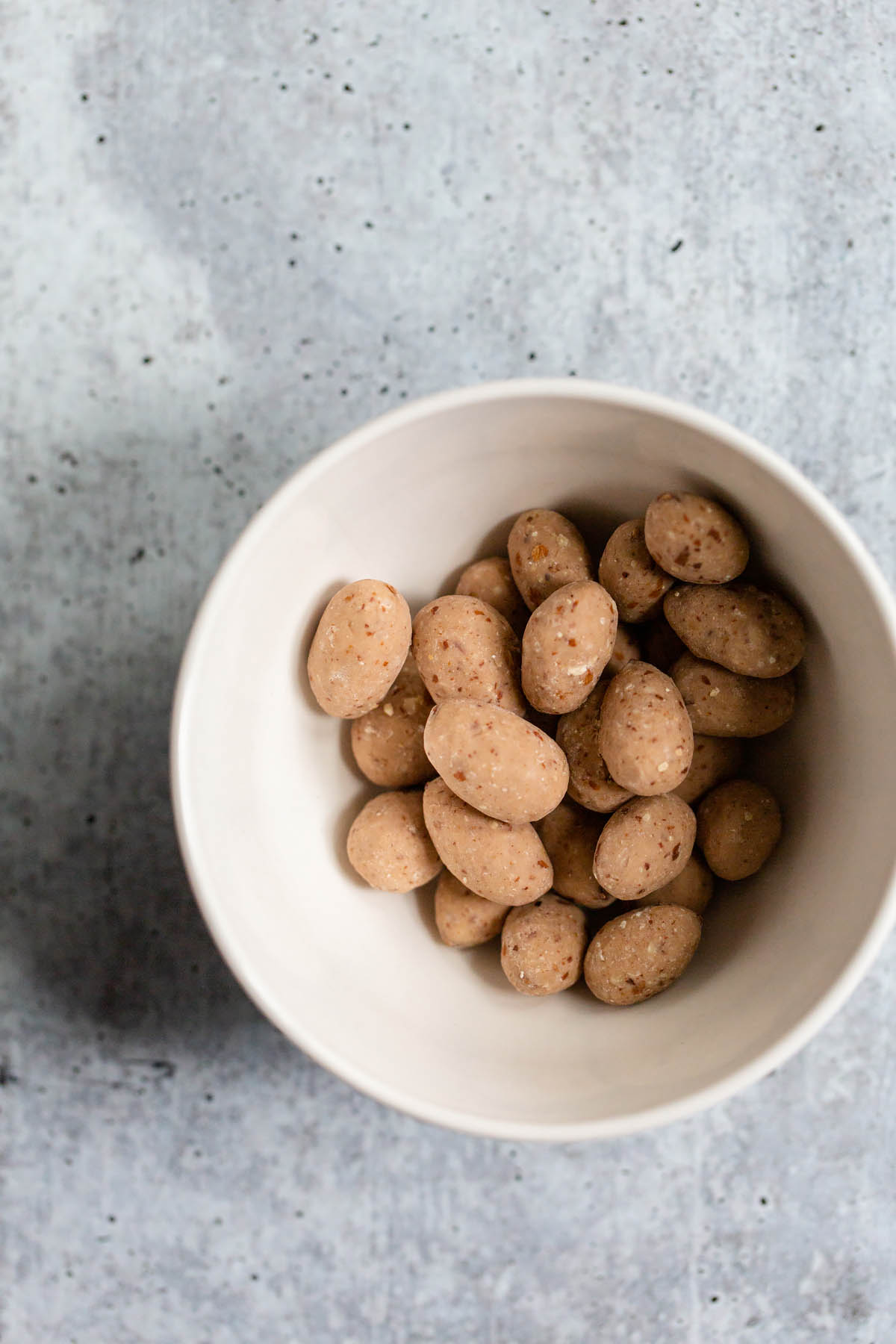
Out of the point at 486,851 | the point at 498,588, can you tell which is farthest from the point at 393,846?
the point at 498,588

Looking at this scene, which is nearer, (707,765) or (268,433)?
(707,765)

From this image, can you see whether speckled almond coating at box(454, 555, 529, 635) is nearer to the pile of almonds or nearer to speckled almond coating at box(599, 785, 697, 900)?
the pile of almonds

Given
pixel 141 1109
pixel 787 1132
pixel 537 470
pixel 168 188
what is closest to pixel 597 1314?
pixel 787 1132

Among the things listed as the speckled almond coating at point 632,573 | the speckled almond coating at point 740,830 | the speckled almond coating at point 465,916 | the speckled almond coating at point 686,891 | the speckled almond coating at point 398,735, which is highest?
the speckled almond coating at point 632,573

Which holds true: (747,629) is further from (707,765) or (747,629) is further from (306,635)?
(306,635)

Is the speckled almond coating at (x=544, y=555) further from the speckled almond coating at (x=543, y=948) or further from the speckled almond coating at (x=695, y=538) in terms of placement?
the speckled almond coating at (x=543, y=948)

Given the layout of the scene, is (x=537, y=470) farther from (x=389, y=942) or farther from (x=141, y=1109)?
(x=141, y=1109)

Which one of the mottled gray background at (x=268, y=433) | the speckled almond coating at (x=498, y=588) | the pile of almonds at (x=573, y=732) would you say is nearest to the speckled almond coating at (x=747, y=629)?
the pile of almonds at (x=573, y=732)
